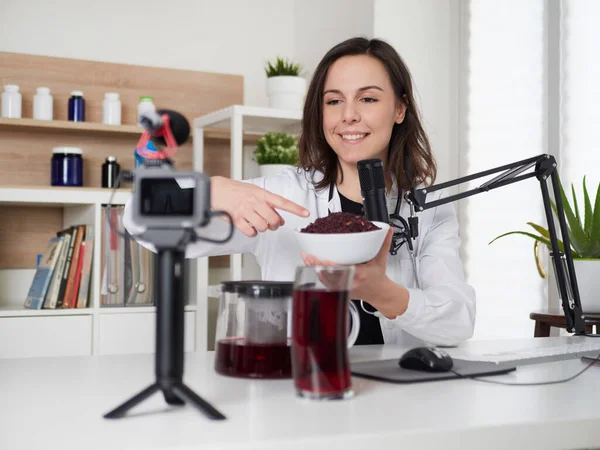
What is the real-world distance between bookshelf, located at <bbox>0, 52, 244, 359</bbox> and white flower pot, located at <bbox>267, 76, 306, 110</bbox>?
352 mm

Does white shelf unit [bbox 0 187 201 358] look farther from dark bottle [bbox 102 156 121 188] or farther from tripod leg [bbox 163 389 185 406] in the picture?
tripod leg [bbox 163 389 185 406]

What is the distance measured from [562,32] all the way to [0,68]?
86.8 inches

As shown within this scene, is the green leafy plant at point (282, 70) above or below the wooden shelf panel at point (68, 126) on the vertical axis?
above

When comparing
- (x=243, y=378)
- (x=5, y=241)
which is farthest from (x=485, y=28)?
(x=243, y=378)

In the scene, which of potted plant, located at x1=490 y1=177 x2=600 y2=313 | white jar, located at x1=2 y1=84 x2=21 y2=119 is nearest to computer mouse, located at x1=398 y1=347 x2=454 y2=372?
potted plant, located at x1=490 y1=177 x2=600 y2=313

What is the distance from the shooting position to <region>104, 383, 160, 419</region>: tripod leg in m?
0.78

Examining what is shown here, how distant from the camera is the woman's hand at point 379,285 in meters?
1.18

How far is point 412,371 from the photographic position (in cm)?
108

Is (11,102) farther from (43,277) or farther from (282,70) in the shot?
(282,70)

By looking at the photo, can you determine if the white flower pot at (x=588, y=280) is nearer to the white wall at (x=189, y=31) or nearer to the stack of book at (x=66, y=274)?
the white wall at (x=189, y=31)

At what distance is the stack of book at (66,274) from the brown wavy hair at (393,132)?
3.58ft

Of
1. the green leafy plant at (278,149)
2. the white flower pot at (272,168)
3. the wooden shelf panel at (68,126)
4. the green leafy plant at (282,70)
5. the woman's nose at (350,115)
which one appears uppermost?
the green leafy plant at (282,70)

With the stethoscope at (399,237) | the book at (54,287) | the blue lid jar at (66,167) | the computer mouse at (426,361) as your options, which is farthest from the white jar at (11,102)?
the computer mouse at (426,361)

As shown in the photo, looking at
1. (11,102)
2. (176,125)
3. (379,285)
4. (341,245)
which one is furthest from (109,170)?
(176,125)
